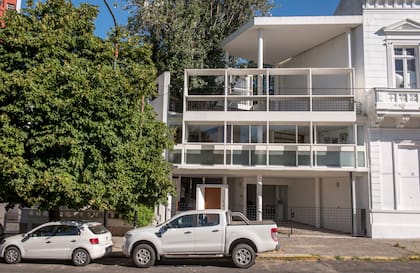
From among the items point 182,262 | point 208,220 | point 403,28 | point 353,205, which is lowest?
point 182,262

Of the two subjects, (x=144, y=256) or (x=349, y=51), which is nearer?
(x=144, y=256)

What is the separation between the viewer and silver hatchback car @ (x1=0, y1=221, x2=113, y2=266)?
11.9 m

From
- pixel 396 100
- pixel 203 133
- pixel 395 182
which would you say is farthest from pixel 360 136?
pixel 203 133

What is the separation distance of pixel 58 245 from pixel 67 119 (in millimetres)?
3819

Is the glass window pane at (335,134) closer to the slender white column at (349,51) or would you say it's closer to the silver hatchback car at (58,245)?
the slender white column at (349,51)

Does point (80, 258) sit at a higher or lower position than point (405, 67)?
lower

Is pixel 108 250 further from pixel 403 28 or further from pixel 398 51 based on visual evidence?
pixel 403 28

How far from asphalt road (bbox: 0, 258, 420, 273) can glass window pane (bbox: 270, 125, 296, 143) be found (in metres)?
9.23

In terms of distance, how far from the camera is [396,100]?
60.4ft

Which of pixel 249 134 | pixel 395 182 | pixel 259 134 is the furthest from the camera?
pixel 249 134

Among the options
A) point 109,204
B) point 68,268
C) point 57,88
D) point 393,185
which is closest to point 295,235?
point 393,185

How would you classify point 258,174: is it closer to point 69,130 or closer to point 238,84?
point 238,84

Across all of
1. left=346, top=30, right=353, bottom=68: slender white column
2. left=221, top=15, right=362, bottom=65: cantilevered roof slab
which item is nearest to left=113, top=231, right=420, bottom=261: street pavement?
left=346, top=30, right=353, bottom=68: slender white column

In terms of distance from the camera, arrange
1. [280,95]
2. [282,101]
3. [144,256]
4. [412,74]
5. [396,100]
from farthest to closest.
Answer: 1. [282,101]
2. [280,95]
3. [412,74]
4. [396,100]
5. [144,256]
